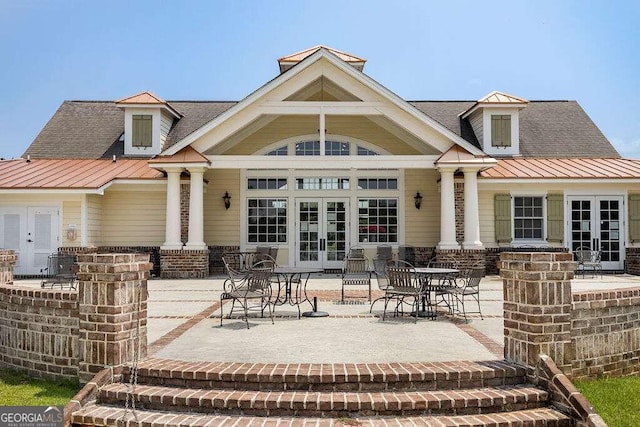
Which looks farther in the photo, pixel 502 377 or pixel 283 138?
pixel 283 138

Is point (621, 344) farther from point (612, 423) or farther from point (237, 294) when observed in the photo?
point (237, 294)

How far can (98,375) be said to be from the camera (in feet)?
17.3

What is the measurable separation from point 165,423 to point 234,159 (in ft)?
36.4

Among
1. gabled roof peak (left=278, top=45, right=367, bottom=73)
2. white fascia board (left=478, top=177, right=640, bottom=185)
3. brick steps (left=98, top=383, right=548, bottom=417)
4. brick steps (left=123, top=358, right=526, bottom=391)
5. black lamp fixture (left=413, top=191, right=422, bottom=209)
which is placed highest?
gabled roof peak (left=278, top=45, right=367, bottom=73)

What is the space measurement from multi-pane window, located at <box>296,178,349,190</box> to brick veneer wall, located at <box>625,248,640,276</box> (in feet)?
28.8

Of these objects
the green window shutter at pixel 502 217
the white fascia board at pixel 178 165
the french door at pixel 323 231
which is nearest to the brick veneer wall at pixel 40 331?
the white fascia board at pixel 178 165

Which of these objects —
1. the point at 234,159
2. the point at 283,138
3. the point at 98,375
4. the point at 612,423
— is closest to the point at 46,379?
the point at 98,375

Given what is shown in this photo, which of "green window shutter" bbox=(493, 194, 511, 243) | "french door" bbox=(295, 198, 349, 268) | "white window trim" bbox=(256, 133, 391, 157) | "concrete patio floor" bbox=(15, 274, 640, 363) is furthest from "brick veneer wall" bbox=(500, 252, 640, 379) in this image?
"white window trim" bbox=(256, 133, 391, 157)

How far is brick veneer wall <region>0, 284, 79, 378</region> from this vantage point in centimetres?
583

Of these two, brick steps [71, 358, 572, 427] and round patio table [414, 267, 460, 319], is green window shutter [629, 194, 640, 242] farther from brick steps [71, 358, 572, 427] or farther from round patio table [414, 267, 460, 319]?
brick steps [71, 358, 572, 427]

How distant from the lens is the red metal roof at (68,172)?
50.4 ft

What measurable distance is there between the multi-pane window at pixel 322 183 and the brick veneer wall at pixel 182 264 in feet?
13.0

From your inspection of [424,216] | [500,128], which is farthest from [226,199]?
[500,128]

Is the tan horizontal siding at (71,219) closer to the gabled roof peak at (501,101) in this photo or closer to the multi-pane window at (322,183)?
the multi-pane window at (322,183)
